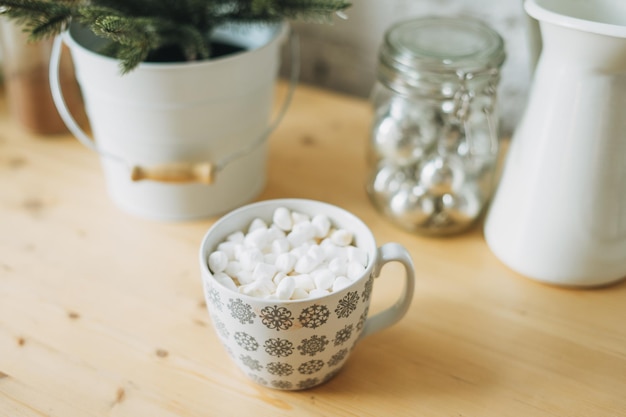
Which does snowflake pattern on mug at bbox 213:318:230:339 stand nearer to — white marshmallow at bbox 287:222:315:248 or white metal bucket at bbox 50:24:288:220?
white marshmallow at bbox 287:222:315:248

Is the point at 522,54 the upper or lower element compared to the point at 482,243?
upper

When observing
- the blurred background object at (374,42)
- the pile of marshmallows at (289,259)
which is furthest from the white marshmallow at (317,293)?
the blurred background object at (374,42)

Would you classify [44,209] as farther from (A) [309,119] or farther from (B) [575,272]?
(B) [575,272]

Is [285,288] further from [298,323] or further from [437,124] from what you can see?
[437,124]

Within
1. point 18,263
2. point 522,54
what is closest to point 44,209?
point 18,263

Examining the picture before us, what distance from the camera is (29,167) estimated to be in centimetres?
81

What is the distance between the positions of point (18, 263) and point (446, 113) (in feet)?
1.46

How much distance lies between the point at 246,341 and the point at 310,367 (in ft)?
0.18

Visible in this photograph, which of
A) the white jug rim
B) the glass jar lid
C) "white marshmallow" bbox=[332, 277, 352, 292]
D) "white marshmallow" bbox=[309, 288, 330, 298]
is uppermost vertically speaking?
the white jug rim

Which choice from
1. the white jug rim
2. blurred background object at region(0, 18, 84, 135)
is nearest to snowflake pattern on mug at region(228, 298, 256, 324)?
the white jug rim

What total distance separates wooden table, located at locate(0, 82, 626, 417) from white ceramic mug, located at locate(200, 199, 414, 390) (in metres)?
0.03

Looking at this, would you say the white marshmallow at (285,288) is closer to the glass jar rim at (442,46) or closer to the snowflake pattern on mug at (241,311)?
the snowflake pattern on mug at (241,311)

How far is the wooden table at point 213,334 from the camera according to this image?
53 cm

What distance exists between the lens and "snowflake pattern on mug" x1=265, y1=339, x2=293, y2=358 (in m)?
0.49
